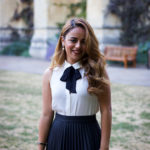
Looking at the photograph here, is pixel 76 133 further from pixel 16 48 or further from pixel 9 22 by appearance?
pixel 9 22

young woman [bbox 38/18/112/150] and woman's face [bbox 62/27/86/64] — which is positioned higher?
woman's face [bbox 62/27/86/64]

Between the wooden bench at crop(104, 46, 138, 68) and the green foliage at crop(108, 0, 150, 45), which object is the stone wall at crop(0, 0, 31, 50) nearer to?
the green foliage at crop(108, 0, 150, 45)

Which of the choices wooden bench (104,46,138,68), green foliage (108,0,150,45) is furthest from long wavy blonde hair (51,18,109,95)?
green foliage (108,0,150,45)

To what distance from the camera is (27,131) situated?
12.4 ft

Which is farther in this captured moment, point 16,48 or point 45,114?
point 16,48

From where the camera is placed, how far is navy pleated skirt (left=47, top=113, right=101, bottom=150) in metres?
1.72

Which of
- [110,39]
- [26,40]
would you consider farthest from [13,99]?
[26,40]

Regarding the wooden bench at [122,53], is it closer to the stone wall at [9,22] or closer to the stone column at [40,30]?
the stone column at [40,30]

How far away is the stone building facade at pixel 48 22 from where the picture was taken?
501 inches

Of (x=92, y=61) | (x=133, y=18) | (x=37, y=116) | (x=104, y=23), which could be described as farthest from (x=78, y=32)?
(x=104, y=23)

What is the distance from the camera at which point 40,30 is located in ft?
54.0

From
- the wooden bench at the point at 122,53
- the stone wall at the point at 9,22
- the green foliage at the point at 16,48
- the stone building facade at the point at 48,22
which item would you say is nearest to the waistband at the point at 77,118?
the wooden bench at the point at 122,53

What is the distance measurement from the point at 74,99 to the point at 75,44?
0.38 m

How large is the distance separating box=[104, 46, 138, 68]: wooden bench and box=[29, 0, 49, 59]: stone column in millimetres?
5348
